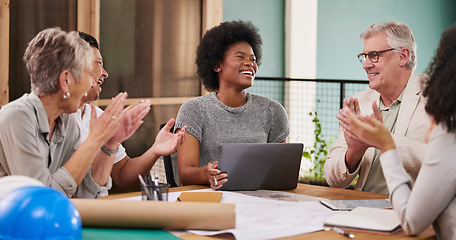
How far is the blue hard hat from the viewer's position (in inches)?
47.1

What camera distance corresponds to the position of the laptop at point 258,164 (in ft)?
7.27

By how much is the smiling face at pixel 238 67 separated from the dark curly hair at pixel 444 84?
1.41m

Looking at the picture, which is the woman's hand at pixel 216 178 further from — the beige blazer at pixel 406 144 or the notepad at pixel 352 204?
the beige blazer at pixel 406 144

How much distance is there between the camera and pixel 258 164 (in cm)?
225

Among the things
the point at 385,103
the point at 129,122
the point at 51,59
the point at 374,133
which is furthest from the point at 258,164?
the point at 51,59

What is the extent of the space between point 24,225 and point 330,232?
2.89 feet

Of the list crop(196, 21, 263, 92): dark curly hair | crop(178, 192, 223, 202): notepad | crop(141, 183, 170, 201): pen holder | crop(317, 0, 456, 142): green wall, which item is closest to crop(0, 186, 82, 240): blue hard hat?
crop(141, 183, 170, 201): pen holder

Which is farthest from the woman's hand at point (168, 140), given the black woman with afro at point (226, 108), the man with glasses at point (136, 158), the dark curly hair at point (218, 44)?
the dark curly hair at point (218, 44)

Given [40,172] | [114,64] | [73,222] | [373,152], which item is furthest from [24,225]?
[114,64]

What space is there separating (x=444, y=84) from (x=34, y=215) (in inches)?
42.6

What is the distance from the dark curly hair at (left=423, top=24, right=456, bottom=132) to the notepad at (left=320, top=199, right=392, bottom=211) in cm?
55

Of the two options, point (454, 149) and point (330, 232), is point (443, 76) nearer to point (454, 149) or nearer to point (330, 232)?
point (454, 149)

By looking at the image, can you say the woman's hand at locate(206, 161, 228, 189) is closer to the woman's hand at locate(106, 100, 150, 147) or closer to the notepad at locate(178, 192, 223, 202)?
the notepad at locate(178, 192, 223, 202)

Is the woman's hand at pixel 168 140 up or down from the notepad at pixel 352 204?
up
